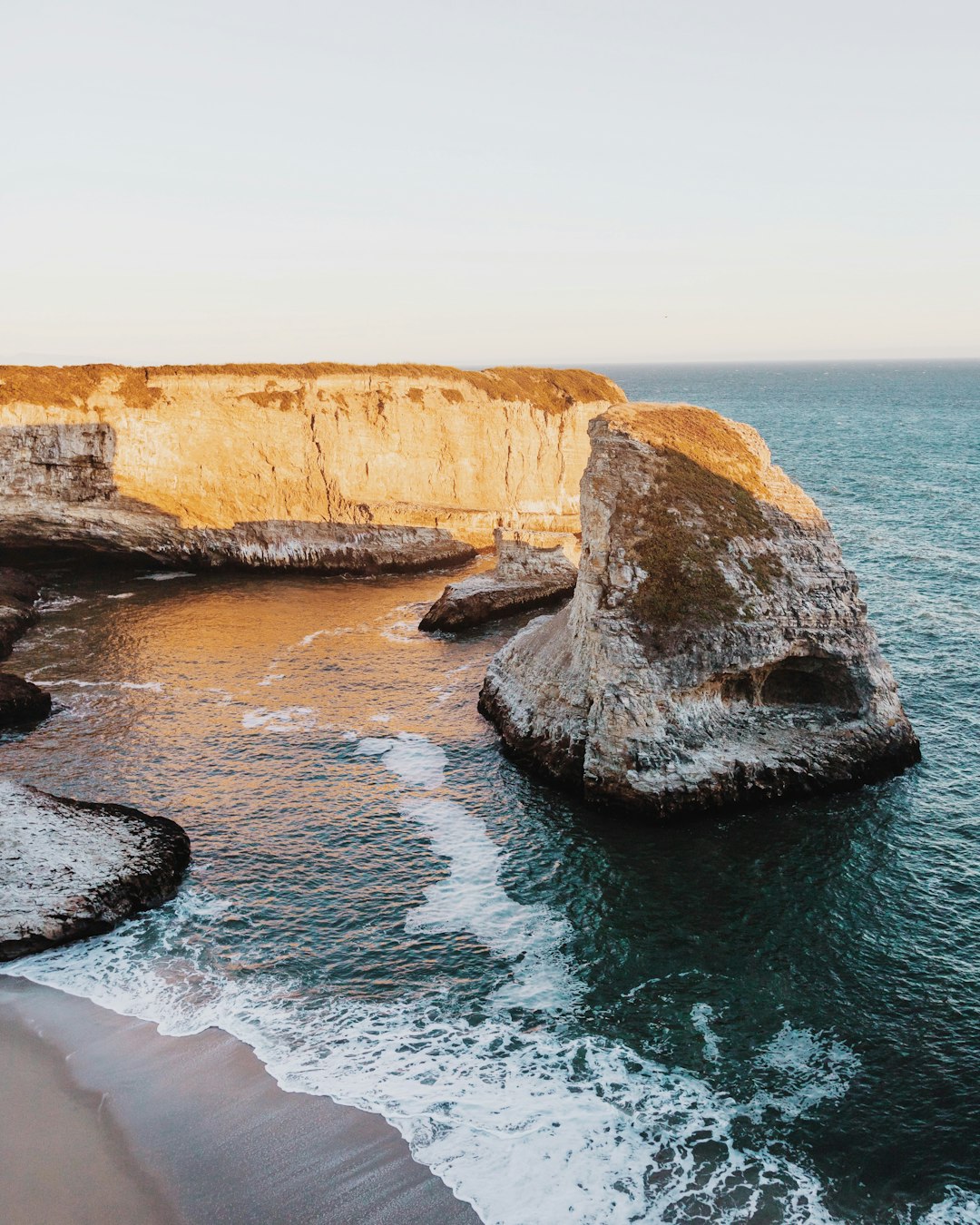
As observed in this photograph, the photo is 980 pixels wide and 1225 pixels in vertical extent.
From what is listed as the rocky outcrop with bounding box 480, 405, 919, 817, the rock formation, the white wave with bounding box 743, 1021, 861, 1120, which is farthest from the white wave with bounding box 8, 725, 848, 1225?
the rock formation

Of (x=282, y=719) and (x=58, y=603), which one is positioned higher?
(x=58, y=603)

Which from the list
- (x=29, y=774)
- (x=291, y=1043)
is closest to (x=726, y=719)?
(x=291, y=1043)

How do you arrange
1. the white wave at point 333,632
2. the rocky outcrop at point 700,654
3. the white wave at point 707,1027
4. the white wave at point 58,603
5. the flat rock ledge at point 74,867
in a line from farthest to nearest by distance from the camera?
the white wave at point 58,603 → the white wave at point 333,632 → the rocky outcrop at point 700,654 → the flat rock ledge at point 74,867 → the white wave at point 707,1027

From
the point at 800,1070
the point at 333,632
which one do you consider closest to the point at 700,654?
the point at 800,1070

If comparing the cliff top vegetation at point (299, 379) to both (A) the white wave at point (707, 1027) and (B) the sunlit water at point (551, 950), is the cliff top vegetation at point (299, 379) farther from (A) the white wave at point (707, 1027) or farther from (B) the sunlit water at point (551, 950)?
(A) the white wave at point (707, 1027)

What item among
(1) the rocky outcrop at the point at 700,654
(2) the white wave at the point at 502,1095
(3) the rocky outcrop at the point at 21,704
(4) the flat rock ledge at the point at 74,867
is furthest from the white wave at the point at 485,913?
(3) the rocky outcrop at the point at 21,704

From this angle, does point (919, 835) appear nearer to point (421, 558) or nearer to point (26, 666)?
point (26, 666)

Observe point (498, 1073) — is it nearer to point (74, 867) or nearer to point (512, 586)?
point (74, 867)
